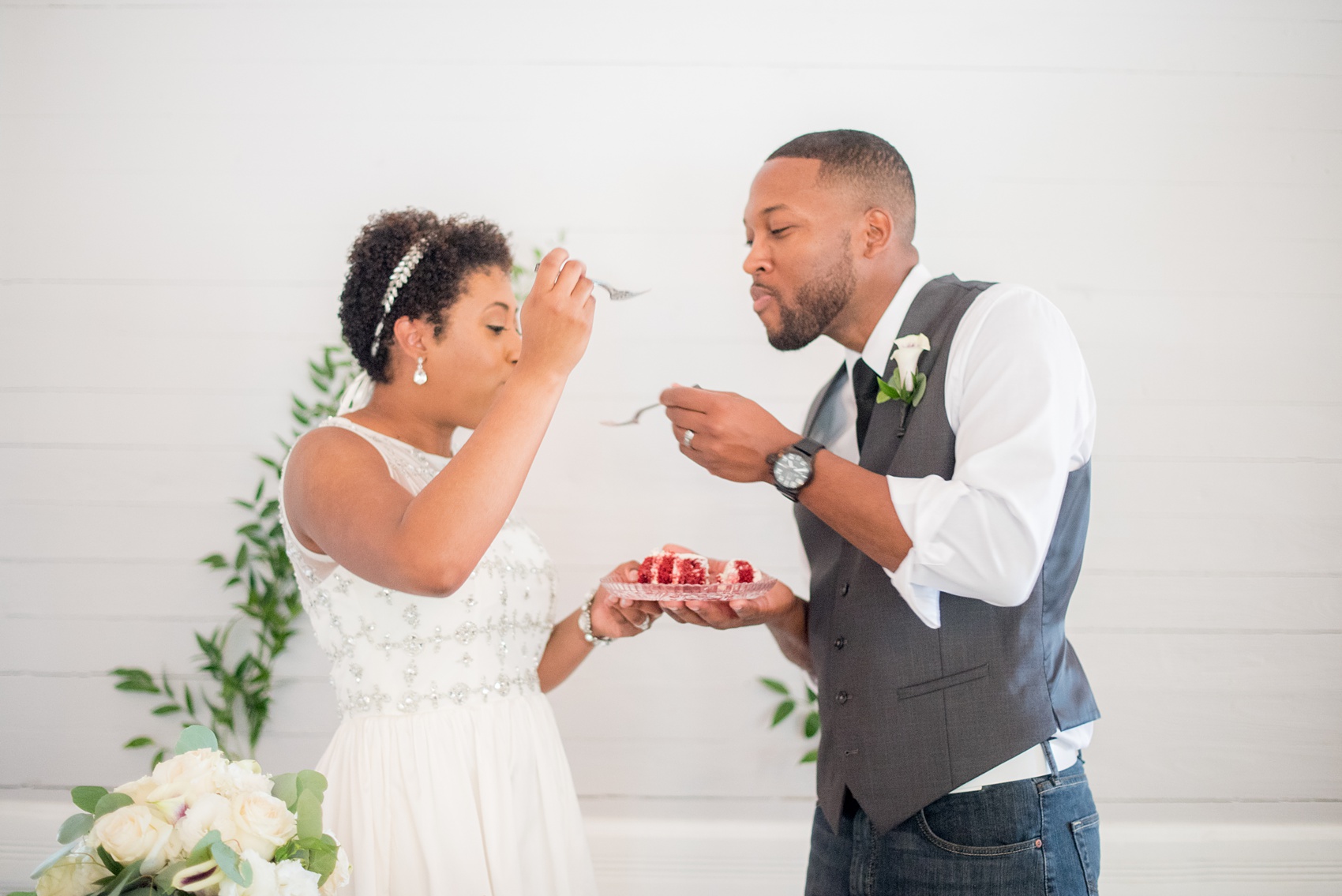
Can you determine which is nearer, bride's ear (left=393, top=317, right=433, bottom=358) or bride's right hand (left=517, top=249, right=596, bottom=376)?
bride's right hand (left=517, top=249, right=596, bottom=376)

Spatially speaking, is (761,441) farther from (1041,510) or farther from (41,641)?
(41,641)

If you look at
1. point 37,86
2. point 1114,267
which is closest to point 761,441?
point 1114,267

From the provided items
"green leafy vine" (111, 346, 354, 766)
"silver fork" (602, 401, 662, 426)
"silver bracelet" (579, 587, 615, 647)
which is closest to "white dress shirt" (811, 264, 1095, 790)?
"silver fork" (602, 401, 662, 426)

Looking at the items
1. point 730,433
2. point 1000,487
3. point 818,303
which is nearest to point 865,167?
point 818,303

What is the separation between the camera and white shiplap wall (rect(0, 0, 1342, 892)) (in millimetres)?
2465

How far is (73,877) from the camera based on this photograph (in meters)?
0.86

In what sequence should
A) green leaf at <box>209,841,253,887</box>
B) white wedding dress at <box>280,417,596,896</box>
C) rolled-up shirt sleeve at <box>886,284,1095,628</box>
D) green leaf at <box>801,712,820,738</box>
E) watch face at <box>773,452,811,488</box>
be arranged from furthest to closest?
green leaf at <box>801,712,820,738</box> → white wedding dress at <box>280,417,596,896</box> → watch face at <box>773,452,811,488</box> → rolled-up shirt sleeve at <box>886,284,1095,628</box> → green leaf at <box>209,841,253,887</box>

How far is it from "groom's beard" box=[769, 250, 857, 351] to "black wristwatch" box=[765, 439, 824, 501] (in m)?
0.39

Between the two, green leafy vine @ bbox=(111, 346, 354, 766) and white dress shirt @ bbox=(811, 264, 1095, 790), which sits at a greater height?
white dress shirt @ bbox=(811, 264, 1095, 790)

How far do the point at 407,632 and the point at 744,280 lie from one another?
1.32 m

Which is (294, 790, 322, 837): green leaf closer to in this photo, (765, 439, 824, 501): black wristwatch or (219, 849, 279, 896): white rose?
(219, 849, 279, 896): white rose

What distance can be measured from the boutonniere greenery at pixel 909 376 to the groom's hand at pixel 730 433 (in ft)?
0.59

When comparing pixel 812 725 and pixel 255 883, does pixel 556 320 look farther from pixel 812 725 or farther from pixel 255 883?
pixel 812 725

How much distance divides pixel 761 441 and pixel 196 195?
1.90m
